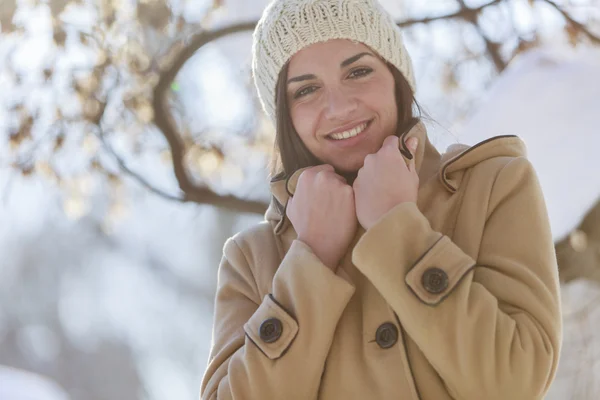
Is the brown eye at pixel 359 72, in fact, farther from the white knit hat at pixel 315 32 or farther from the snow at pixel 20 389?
the snow at pixel 20 389

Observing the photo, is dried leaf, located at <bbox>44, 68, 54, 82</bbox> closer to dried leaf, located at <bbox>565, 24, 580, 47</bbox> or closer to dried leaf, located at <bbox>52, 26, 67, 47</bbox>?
dried leaf, located at <bbox>52, 26, 67, 47</bbox>

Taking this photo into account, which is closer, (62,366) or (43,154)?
(43,154)

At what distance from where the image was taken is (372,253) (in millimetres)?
1095

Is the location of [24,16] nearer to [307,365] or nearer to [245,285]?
[245,285]

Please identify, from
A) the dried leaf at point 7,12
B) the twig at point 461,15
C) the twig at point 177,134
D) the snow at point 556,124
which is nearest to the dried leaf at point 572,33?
the snow at point 556,124

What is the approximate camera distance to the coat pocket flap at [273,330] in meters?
1.13

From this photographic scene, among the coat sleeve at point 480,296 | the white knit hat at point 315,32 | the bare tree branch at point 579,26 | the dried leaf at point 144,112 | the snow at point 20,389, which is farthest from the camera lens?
the dried leaf at point 144,112

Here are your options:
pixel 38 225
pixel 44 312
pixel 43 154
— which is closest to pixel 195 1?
pixel 43 154

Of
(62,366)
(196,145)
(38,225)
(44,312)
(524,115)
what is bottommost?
(62,366)

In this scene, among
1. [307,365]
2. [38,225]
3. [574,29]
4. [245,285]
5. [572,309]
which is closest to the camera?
[307,365]

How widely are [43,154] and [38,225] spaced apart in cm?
535

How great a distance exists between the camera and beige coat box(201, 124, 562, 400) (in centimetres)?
102

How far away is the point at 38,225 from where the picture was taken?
26.2 feet

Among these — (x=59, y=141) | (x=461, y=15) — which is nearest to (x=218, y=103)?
(x=59, y=141)
